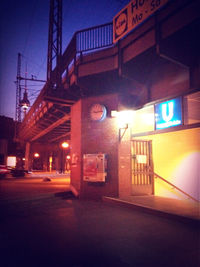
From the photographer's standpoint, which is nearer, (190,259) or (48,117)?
(190,259)

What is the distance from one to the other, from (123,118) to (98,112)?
1187mm

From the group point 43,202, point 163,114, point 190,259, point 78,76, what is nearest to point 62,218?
point 43,202

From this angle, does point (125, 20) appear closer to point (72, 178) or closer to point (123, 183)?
point (123, 183)

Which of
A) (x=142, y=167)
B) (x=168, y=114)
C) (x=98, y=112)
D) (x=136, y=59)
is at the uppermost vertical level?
(x=136, y=59)

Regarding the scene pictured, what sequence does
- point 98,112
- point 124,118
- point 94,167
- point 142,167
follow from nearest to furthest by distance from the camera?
point 94,167, point 124,118, point 98,112, point 142,167

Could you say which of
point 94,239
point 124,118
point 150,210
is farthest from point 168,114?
point 94,239

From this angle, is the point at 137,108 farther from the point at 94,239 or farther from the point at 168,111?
the point at 94,239

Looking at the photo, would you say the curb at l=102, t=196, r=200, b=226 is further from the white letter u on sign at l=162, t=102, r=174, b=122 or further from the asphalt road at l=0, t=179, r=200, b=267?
the white letter u on sign at l=162, t=102, r=174, b=122

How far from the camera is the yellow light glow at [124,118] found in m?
9.58

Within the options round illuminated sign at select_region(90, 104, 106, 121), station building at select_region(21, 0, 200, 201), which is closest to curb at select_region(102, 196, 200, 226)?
station building at select_region(21, 0, 200, 201)

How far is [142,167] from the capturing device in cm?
1011

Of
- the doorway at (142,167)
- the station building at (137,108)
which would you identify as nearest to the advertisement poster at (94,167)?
the station building at (137,108)

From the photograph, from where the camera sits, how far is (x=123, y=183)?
30.7ft

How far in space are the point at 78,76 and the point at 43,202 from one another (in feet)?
19.4
